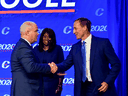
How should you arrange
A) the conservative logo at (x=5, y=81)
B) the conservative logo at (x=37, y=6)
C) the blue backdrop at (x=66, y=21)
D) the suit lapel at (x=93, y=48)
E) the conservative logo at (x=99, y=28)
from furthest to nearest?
the conservative logo at (x=5, y=81), the conservative logo at (x=37, y=6), the conservative logo at (x=99, y=28), the blue backdrop at (x=66, y=21), the suit lapel at (x=93, y=48)

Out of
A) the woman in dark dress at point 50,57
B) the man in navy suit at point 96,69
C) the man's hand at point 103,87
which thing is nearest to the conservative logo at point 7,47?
the woman in dark dress at point 50,57

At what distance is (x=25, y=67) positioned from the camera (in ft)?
7.66

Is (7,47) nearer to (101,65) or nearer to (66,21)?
(66,21)

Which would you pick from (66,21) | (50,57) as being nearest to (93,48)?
(50,57)

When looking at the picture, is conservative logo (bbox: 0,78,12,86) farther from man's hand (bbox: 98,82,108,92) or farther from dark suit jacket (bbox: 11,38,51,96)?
man's hand (bbox: 98,82,108,92)

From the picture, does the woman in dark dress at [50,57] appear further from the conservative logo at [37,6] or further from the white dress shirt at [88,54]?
the conservative logo at [37,6]

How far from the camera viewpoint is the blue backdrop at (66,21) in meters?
4.22

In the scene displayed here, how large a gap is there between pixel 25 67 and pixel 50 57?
1000mm

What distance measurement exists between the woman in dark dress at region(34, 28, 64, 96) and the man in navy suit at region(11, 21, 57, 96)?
70 cm

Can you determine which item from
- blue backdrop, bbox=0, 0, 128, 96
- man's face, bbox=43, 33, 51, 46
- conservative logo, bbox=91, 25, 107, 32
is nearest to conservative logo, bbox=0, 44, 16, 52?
blue backdrop, bbox=0, 0, 128, 96

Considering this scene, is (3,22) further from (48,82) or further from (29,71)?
(29,71)

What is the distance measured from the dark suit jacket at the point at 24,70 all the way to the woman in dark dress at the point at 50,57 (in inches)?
29.0

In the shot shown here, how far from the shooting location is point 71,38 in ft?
14.7

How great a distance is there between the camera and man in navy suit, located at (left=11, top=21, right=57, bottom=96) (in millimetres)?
2342
